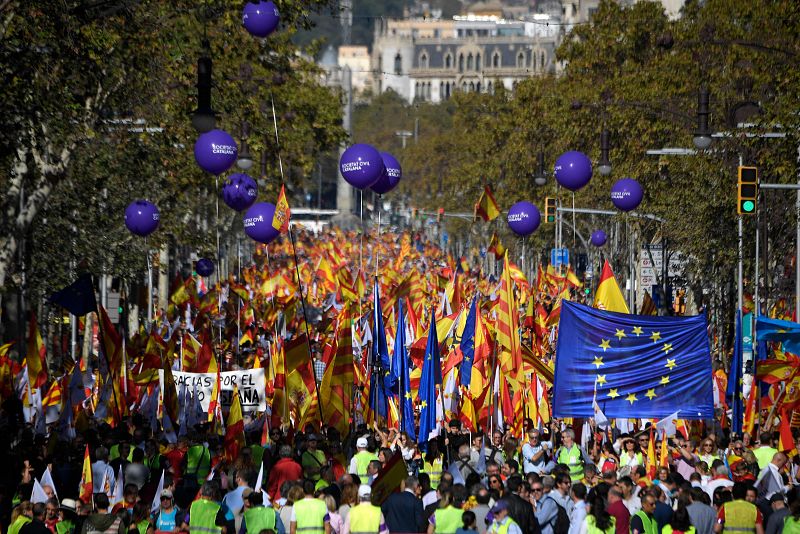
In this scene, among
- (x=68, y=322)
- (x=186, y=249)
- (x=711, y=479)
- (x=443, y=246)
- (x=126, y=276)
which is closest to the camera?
(x=711, y=479)

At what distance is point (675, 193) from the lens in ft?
122

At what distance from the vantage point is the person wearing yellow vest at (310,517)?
517 inches

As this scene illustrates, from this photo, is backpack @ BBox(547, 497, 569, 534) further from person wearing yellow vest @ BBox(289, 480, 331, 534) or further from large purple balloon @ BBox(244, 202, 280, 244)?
large purple balloon @ BBox(244, 202, 280, 244)

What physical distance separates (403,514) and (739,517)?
2.51 metres

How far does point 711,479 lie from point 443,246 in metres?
99.0

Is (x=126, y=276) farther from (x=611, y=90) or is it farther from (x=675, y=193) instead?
(x=611, y=90)

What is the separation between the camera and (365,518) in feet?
42.3

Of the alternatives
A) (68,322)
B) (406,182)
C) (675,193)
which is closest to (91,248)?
(68,322)

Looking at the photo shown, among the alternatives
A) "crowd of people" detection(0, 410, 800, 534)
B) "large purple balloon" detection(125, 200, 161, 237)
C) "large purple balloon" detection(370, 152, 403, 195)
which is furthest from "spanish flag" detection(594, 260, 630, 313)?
"large purple balloon" detection(125, 200, 161, 237)

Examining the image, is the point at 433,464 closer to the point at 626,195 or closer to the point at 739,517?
the point at 739,517

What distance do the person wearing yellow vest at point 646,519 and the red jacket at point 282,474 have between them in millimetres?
3211

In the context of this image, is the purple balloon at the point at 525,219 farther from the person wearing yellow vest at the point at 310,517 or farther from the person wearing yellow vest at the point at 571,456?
the person wearing yellow vest at the point at 310,517

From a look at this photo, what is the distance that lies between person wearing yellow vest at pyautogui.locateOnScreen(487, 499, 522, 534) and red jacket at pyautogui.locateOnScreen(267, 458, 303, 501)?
105 inches

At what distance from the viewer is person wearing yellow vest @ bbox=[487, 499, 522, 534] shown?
12.4 meters
